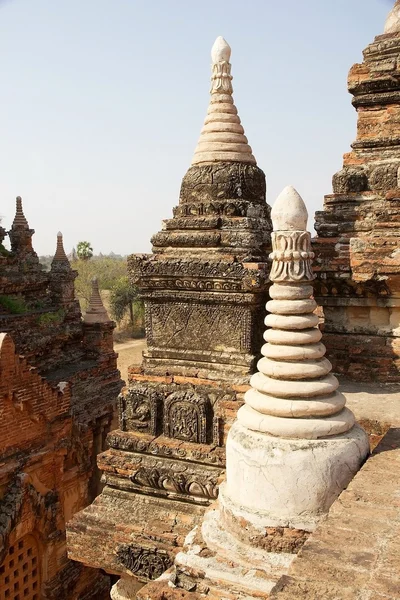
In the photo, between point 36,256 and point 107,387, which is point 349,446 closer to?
point 107,387

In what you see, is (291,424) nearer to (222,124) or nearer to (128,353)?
(222,124)

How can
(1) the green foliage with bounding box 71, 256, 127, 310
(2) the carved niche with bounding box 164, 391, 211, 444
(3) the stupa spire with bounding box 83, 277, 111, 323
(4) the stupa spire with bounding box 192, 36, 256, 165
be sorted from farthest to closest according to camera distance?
1. (1) the green foliage with bounding box 71, 256, 127, 310
2. (3) the stupa spire with bounding box 83, 277, 111, 323
3. (4) the stupa spire with bounding box 192, 36, 256, 165
4. (2) the carved niche with bounding box 164, 391, 211, 444

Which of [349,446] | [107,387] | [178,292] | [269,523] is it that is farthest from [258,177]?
[107,387]

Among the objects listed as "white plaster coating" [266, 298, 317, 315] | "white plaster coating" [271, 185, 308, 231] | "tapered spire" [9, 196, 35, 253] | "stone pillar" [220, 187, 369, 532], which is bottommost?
"stone pillar" [220, 187, 369, 532]

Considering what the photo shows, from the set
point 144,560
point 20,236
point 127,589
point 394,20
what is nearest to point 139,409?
point 144,560

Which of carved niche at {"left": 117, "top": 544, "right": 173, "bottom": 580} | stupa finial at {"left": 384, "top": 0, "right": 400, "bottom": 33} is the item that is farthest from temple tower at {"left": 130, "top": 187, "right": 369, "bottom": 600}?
stupa finial at {"left": 384, "top": 0, "right": 400, "bottom": 33}

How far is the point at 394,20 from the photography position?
7246 mm

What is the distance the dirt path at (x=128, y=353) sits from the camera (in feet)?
94.2

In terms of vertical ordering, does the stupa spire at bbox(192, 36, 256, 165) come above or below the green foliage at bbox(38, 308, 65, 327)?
above

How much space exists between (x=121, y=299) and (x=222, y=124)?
112 feet

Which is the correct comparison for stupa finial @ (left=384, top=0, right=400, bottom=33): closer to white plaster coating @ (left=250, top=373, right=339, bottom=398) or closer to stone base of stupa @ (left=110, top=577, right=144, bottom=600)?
white plaster coating @ (left=250, top=373, right=339, bottom=398)

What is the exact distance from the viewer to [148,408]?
554cm

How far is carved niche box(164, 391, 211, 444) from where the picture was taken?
527cm

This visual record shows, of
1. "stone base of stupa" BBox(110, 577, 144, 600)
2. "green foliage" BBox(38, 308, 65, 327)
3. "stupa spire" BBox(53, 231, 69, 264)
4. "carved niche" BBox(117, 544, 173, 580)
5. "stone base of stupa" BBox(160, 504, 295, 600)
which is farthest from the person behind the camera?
"stupa spire" BBox(53, 231, 69, 264)
